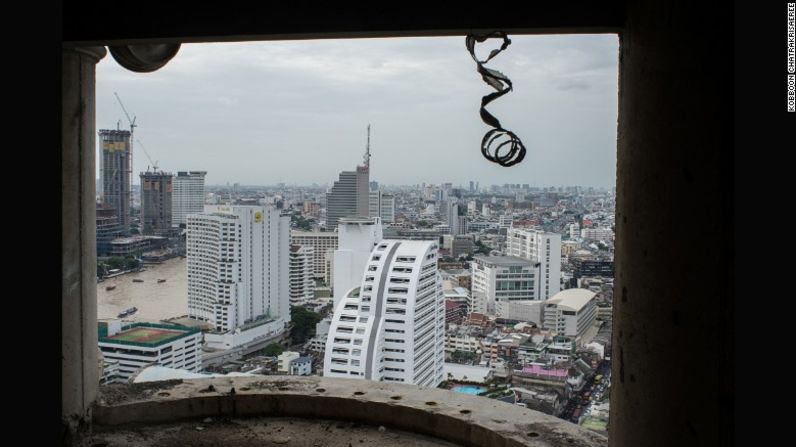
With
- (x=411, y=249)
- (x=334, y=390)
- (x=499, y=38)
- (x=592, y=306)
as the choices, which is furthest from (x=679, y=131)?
(x=411, y=249)

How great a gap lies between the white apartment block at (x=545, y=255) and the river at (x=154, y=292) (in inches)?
216

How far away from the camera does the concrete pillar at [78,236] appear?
117 inches

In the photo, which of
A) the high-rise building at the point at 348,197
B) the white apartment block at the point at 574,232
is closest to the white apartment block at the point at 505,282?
the white apartment block at the point at 574,232

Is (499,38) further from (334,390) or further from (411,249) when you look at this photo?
(411,249)

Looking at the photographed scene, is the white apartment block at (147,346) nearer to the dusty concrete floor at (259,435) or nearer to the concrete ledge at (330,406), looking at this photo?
the concrete ledge at (330,406)

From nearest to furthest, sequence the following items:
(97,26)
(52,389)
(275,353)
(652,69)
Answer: (52,389)
(652,69)
(97,26)
(275,353)

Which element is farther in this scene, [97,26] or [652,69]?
[97,26]

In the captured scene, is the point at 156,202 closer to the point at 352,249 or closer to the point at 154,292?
the point at 154,292

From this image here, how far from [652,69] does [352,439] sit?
2552 mm

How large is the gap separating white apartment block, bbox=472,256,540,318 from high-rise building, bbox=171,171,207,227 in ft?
17.1

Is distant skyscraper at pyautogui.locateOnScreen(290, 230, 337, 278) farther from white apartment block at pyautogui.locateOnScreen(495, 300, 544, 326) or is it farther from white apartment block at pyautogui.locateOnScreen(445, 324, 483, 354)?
white apartment block at pyautogui.locateOnScreen(495, 300, 544, 326)

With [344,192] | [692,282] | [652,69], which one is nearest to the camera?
[692,282]

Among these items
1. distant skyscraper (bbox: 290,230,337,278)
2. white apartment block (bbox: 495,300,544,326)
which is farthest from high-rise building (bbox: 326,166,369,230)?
white apartment block (bbox: 495,300,544,326)

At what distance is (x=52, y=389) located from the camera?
2.65 ft
